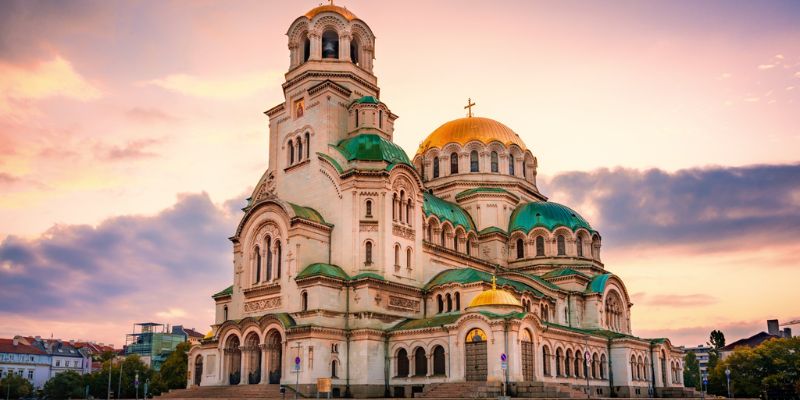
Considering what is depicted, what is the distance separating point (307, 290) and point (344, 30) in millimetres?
19040

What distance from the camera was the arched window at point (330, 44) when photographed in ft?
168

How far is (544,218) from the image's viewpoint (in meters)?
58.2

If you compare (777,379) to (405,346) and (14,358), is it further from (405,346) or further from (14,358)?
(14,358)

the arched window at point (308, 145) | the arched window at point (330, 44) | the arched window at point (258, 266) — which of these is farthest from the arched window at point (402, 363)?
the arched window at point (330, 44)

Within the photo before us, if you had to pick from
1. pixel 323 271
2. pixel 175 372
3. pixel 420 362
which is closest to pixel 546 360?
pixel 420 362

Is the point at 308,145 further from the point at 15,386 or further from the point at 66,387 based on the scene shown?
the point at 15,386

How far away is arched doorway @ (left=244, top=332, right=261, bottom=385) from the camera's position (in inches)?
1715

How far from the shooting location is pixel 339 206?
45.0m

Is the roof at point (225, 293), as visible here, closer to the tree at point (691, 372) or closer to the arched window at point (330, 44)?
the arched window at point (330, 44)

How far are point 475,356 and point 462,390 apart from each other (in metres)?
2.41

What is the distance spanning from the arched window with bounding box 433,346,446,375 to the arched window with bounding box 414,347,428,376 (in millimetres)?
670

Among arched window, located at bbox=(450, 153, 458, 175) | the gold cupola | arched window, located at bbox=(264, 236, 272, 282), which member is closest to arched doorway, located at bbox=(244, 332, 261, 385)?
arched window, located at bbox=(264, 236, 272, 282)

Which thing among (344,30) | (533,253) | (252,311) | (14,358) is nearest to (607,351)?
(533,253)

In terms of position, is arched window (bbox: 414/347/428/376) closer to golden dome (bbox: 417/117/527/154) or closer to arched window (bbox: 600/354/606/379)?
arched window (bbox: 600/354/606/379)
